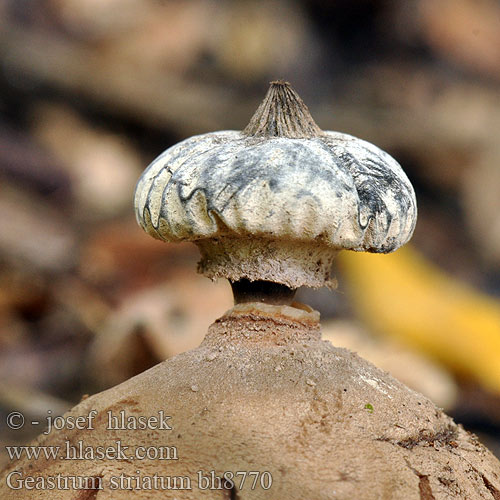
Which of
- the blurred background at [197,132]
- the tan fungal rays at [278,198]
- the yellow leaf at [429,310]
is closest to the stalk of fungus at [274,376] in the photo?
the tan fungal rays at [278,198]

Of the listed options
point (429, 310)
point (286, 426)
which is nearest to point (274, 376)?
point (286, 426)

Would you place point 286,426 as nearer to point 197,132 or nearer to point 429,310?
point 429,310

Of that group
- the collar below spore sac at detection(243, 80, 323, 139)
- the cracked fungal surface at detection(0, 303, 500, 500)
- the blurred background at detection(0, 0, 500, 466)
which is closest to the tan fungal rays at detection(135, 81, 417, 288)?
the collar below spore sac at detection(243, 80, 323, 139)

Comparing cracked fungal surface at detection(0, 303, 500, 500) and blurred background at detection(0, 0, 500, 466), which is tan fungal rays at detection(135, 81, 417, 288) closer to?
cracked fungal surface at detection(0, 303, 500, 500)

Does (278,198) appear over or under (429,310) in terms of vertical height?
under

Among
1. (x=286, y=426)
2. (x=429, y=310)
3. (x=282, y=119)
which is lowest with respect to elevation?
(x=286, y=426)

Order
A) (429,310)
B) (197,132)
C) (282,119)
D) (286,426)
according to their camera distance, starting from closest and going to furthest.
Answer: (286,426) → (282,119) → (429,310) → (197,132)

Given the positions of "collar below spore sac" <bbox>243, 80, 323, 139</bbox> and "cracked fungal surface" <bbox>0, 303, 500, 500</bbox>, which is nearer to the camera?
"cracked fungal surface" <bbox>0, 303, 500, 500</bbox>

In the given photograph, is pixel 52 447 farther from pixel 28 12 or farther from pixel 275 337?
pixel 28 12

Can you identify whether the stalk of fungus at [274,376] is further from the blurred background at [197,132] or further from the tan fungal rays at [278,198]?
the blurred background at [197,132]
